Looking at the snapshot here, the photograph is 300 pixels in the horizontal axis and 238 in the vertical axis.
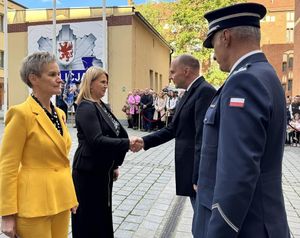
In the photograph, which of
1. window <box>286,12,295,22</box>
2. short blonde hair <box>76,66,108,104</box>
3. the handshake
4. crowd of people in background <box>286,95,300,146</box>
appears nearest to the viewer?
short blonde hair <box>76,66,108,104</box>

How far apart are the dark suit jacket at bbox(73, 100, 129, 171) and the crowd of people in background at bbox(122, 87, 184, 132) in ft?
44.4

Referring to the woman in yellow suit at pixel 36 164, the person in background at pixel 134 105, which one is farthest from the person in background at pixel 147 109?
the woman in yellow suit at pixel 36 164

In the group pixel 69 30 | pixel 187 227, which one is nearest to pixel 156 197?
pixel 187 227

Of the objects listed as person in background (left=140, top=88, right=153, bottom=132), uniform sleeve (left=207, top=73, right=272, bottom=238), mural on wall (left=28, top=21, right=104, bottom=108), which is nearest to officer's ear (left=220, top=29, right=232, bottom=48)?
uniform sleeve (left=207, top=73, right=272, bottom=238)

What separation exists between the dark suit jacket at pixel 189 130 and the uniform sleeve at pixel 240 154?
151cm

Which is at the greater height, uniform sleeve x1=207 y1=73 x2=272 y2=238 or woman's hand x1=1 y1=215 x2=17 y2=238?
uniform sleeve x1=207 y1=73 x2=272 y2=238

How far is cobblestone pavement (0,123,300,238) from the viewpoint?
4578mm

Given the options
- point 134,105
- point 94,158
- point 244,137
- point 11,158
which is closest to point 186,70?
point 94,158

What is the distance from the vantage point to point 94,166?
3293 mm

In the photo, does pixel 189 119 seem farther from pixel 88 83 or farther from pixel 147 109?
pixel 147 109

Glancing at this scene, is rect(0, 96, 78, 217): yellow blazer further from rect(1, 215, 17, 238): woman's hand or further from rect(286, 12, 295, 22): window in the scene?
rect(286, 12, 295, 22): window

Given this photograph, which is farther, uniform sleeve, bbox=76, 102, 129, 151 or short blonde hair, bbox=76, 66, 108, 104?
short blonde hair, bbox=76, 66, 108, 104

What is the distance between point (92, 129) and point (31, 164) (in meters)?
0.78

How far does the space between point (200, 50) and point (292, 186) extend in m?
25.2
